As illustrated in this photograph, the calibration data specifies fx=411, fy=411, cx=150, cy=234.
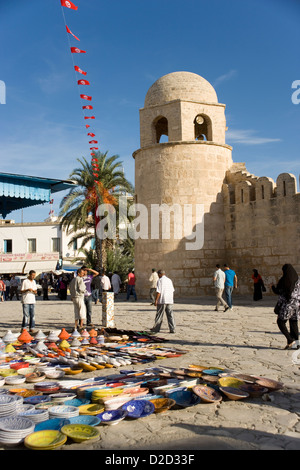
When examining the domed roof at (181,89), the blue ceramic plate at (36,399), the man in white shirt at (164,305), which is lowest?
the blue ceramic plate at (36,399)

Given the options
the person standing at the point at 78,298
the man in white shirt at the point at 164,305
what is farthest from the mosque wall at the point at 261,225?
the person standing at the point at 78,298

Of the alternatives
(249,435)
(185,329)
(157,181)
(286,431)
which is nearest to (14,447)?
(249,435)

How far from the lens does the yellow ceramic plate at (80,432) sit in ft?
11.0

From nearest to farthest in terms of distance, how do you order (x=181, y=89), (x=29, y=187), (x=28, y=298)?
1. (x=28, y=298)
2. (x=29, y=187)
3. (x=181, y=89)

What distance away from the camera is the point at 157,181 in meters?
18.0

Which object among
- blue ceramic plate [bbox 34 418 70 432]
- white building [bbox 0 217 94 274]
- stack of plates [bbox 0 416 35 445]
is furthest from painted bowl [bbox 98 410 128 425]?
white building [bbox 0 217 94 274]

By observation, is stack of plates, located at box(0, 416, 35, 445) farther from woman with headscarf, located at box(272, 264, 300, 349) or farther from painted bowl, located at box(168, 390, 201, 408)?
woman with headscarf, located at box(272, 264, 300, 349)

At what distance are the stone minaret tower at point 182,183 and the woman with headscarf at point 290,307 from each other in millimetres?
10222

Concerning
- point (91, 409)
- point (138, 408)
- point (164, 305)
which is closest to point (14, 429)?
point (91, 409)

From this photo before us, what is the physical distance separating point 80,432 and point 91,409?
55cm

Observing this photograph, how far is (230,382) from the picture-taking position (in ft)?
15.5

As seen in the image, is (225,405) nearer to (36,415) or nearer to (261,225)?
(36,415)

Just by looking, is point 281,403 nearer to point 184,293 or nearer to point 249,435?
point 249,435

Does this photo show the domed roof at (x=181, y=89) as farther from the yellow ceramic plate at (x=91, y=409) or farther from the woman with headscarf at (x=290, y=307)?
the yellow ceramic plate at (x=91, y=409)
